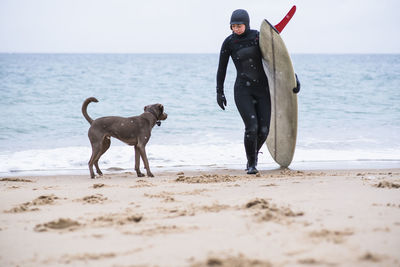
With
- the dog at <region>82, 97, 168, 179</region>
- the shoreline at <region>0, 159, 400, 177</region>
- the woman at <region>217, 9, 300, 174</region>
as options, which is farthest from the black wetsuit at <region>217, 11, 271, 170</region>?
the dog at <region>82, 97, 168, 179</region>

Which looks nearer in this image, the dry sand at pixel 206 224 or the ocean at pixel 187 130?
the dry sand at pixel 206 224

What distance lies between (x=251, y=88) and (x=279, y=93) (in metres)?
0.52

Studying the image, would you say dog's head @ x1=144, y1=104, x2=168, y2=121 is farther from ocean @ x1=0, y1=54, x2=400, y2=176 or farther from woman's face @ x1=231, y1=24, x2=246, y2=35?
woman's face @ x1=231, y1=24, x2=246, y2=35

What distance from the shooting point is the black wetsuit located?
21.7ft

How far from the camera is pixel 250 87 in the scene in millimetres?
6707

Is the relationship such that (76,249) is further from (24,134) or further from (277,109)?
(24,134)

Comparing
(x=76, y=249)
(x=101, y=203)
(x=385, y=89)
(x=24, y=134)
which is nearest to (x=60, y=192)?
(x=101, y=203)

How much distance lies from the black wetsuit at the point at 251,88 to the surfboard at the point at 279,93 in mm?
158

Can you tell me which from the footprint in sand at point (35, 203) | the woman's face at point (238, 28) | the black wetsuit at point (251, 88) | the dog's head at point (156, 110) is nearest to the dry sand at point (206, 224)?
the footprint in sand at point (35, 203)

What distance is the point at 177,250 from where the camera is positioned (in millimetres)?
3162

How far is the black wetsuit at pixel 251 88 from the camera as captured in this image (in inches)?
261

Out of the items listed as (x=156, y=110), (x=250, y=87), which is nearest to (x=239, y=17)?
(x=250, y=87)

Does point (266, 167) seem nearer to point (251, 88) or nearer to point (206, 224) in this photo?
point (251, 88)

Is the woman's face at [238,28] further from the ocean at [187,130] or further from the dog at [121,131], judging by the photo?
the ocean at [187,130]
